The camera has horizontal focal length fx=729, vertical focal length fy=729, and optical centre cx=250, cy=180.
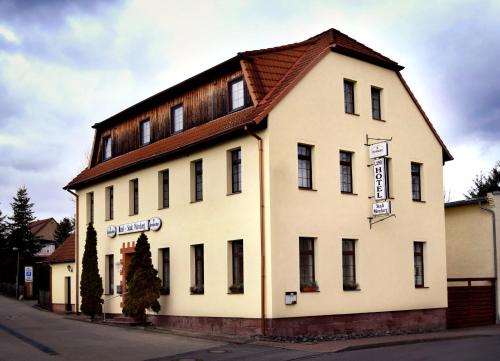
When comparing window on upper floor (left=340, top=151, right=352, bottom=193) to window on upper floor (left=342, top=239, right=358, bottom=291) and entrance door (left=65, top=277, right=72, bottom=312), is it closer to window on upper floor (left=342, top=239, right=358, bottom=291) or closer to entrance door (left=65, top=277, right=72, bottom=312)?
window on upper floor (left=342, top=239, right=358, bottom=291)

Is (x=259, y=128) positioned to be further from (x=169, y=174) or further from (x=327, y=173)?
(x=169, y=174)

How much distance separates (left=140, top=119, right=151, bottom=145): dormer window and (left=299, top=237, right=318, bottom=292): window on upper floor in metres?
10.0

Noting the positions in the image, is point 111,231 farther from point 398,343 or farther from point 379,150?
point 398,343

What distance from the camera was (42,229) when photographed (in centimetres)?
9869

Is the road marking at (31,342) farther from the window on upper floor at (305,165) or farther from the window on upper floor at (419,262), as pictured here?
the window on upper floor at (419,262)

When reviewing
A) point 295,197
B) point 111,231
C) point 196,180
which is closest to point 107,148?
point 111,231

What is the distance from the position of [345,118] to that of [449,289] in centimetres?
883

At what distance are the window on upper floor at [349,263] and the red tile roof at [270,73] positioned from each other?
5414mm

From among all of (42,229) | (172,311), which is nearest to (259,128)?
(172,311)

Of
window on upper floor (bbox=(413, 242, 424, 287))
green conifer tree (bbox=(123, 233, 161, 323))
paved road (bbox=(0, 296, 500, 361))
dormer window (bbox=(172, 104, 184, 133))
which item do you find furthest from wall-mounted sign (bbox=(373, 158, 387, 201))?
green conifer tree (bbox=(123, 233, 161, 323))

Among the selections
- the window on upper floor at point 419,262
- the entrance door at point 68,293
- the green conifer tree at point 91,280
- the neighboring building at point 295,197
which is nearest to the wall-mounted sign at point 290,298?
the neighboring building at point 295,197

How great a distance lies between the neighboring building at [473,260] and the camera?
2925 cm

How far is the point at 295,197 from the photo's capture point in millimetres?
22922

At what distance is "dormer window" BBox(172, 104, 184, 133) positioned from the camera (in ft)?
93.6
